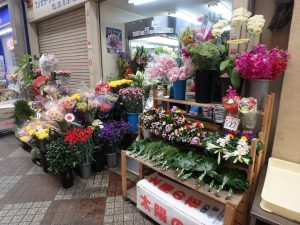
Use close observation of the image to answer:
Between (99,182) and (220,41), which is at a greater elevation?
(220,41)

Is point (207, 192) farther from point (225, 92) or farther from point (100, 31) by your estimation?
point (100, 31)

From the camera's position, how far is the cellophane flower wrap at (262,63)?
118cm

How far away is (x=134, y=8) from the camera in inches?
133

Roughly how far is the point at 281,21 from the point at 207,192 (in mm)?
1312

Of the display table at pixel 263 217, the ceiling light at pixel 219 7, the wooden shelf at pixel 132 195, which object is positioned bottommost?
the wooden shelf at pixel 132 195

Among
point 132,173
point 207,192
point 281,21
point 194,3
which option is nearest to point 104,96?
point 132,173

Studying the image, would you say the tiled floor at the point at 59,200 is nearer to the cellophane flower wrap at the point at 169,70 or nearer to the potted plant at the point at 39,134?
the potted plant at the point at 39,134

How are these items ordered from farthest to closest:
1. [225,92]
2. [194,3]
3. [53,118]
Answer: [194,3] < [53,118] < [225,92]

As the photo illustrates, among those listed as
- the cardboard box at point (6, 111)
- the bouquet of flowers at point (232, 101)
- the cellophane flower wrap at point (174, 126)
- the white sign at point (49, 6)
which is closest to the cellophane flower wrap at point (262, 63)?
the bouquet of flowers at point (232, 101)

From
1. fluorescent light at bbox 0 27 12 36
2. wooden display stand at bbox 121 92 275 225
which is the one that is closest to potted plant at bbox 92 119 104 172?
wooden display stand at bbox 121 92 275 225

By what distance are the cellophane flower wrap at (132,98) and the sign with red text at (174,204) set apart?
1.02m

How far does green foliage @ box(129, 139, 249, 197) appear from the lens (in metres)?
1.32

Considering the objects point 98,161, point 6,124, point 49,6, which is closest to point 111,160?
point 98,161

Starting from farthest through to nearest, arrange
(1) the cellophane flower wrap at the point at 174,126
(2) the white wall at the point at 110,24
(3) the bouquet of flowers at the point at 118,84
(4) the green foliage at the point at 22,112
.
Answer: (2) the white wall at the point at 110,24, (4) the green foliage at the point at 22,112, (3) the bouquet of flowers at the point at 118,84, (1) the cellophane flower wrap at the point at 174,126
